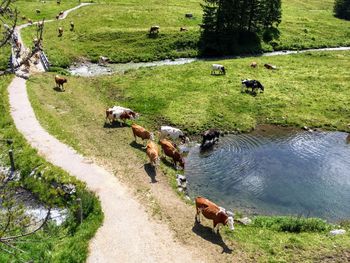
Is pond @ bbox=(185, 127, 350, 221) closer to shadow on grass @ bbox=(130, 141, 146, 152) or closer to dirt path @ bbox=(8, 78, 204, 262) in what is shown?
shadow on grass @ bbox=(130, 141, 146, 152)

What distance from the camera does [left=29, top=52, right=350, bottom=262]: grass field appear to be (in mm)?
19719

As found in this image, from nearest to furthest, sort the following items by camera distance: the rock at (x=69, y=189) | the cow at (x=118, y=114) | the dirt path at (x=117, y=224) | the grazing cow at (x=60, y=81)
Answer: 1. the dirt path at (x=117, y=224)
2. the rock at (x=69, y=189)
3. the cow at (x=118, y=114)
4. the grazing cow at (x=60, y=81)

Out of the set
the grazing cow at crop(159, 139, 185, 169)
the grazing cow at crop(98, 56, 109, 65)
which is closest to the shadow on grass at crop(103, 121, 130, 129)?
the grazing cow at crop(159, 139, 185, 169)

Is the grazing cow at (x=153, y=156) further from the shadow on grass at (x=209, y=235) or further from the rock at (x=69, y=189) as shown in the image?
the shadow on grass at (x=209, y=235)

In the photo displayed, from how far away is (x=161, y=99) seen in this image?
125ft

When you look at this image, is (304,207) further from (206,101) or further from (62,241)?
(206,101)

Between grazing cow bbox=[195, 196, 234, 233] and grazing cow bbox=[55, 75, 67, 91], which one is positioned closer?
grazing cow bbox=[195, 196, 234, 233]

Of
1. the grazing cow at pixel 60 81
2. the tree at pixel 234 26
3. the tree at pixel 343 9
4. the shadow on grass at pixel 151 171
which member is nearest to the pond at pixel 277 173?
the shadow on grass at pixel 151 171

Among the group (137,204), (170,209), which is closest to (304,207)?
(170,209)

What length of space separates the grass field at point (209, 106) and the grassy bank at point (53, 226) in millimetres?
3064

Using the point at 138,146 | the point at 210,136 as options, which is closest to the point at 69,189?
the point at 138,146

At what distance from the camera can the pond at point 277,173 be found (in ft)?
78.6

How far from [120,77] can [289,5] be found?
2758 inches

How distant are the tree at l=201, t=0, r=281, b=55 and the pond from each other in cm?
3021
